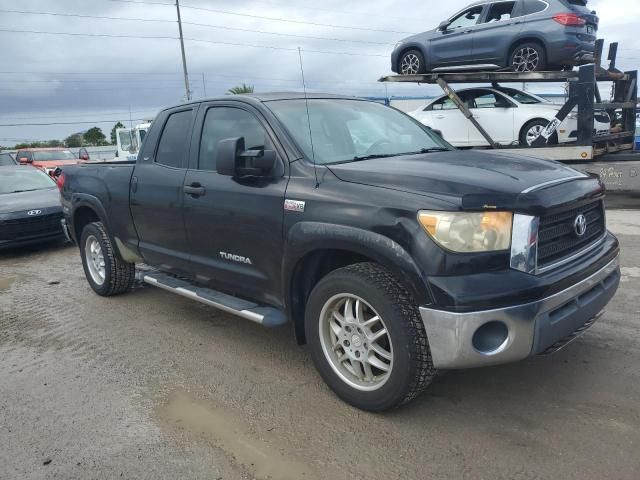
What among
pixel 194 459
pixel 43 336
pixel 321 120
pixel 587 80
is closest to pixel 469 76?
pixel 587 80

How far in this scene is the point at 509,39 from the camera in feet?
31.4

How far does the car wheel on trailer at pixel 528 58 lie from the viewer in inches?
368

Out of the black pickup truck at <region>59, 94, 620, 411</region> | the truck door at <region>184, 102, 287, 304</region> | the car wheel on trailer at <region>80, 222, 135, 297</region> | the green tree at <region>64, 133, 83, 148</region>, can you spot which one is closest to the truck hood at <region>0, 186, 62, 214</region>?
the car wheel on trailer at <region>80, 222, 135, 297</region>

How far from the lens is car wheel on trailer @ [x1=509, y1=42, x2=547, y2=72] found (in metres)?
9.36

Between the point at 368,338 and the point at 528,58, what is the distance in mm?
8088

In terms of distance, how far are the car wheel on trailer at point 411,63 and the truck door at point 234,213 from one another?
23.8 ft

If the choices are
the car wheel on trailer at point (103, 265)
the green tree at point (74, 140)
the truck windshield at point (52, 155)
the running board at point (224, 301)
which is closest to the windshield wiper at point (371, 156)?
the running board at point (224, 301)

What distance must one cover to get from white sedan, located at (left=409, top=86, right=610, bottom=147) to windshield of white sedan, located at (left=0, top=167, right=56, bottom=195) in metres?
7.55

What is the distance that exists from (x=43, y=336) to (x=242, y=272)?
85.8 inches

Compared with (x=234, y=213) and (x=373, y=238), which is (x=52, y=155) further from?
(x=373, y=238)

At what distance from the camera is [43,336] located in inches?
189

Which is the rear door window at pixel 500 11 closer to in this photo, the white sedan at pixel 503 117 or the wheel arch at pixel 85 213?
the white sedan at pixel 503 117

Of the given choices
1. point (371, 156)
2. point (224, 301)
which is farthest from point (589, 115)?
point (224, 301)

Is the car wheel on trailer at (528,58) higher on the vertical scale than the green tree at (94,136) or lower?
higher
